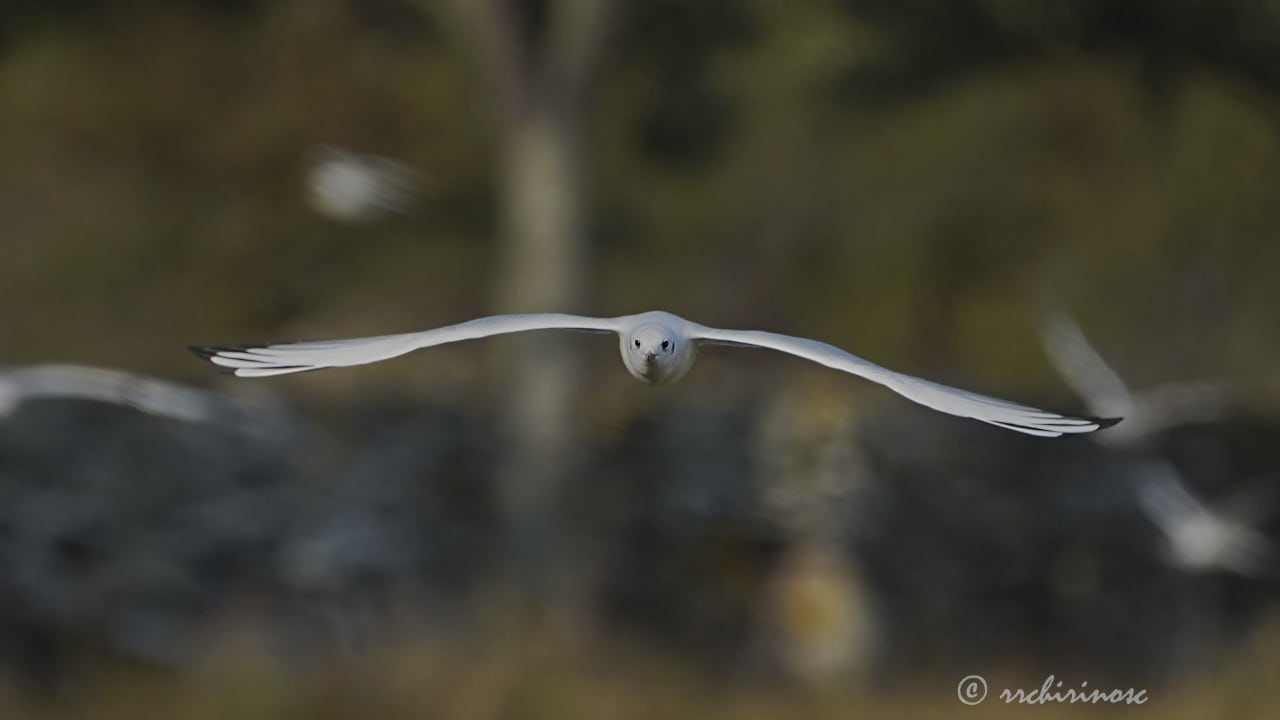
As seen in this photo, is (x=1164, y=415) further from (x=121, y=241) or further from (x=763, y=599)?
(x=121, y=241)

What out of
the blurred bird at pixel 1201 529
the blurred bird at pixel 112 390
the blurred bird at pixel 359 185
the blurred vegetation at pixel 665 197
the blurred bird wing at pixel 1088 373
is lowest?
the blurred bird at pixel 112 390

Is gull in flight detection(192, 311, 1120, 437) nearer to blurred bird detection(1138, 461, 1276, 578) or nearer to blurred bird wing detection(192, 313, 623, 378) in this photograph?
blurred bird wing detection(192, 313, 623, 378)

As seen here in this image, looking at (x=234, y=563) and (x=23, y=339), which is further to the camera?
(x=23, y=339)

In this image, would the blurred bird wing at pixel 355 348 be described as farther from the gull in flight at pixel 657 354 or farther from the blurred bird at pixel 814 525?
the blurred bird at pixel 814 525

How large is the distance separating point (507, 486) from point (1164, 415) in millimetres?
3251

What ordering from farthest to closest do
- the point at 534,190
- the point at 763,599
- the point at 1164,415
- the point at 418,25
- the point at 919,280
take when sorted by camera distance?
1. the point at 919,280
2. the point at 418,25
3. the point at 763,599
4. the point at 534,190
5. the point at 1164,415

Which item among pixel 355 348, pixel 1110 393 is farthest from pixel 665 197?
pixel 355 348

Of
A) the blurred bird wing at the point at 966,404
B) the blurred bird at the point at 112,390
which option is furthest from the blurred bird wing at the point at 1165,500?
the blurred bird wing at the point at 966,404

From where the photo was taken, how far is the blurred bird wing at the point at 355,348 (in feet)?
11.5

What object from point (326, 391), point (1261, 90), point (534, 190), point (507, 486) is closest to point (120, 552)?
point (326, 391)

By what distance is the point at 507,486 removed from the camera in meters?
8.84

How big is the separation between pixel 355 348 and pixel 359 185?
5.62 m

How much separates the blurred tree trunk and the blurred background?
0.07 ft

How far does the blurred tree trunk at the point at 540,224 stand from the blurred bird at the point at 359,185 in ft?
2.55
